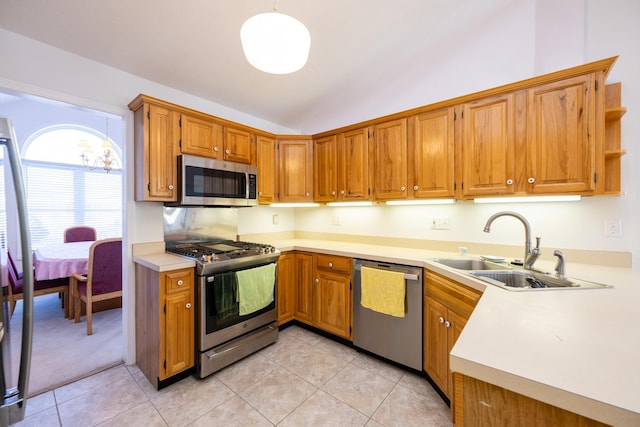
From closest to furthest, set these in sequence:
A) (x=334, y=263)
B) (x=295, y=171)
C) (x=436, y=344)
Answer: (x=436, y=344) → (x=334, y=263) → (x=295, y=171)

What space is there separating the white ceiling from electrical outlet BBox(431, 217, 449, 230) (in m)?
1.27

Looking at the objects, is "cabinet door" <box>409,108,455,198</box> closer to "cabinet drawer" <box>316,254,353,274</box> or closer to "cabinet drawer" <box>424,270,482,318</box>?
"cabinet drawer" <box>424,270,482,318</box>

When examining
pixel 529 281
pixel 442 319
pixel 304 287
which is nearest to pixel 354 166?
pixel 304 287

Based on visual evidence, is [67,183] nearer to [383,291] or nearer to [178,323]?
[178,323]

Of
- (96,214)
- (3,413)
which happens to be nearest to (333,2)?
(3,413)

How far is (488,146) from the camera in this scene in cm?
196

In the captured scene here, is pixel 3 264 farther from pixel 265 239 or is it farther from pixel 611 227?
pixel 611 227

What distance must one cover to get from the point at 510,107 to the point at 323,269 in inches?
81.4

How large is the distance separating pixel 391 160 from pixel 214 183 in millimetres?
1714

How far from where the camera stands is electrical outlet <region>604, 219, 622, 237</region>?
67.9 inches

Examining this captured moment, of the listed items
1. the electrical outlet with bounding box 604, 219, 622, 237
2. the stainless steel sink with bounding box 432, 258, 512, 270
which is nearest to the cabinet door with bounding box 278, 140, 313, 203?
the stainless steel sink with bounding box 432, 258, 512, 270

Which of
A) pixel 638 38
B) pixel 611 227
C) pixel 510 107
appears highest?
pixel 638 38

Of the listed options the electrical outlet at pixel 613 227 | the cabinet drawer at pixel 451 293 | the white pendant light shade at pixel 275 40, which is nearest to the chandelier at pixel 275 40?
the white pendant light shade at pixel 275 40

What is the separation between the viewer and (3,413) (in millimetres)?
1143
